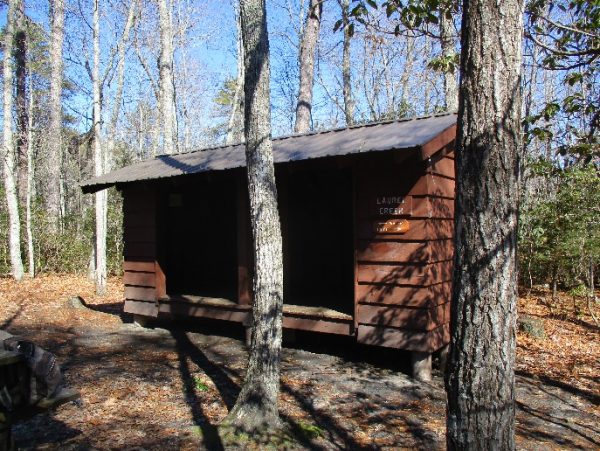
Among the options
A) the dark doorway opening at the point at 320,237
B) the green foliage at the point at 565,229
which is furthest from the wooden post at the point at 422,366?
the green foliage at the point at 565,229

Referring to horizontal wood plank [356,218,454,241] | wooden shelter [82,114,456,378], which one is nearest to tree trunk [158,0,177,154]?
wooden shelter [82,114,456,378]

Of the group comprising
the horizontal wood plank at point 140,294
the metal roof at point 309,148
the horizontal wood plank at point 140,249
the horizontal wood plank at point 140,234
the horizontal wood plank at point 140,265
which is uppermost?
the metal roof at point 309,148

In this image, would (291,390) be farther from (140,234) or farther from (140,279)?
(140,234)

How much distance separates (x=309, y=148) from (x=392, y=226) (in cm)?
146

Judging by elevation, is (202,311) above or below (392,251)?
below

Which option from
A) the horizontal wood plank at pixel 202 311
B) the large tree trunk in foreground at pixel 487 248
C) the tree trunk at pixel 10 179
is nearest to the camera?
the large tree trunk in foreground at pixel 487 248

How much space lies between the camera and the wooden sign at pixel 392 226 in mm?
5617

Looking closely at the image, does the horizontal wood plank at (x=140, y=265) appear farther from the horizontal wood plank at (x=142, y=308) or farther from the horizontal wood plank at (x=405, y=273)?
the horizontal wood plank at (x=405, y=273)

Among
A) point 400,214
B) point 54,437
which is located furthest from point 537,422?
point 54,437

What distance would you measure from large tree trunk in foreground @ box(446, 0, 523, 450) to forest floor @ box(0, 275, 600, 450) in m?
1.97

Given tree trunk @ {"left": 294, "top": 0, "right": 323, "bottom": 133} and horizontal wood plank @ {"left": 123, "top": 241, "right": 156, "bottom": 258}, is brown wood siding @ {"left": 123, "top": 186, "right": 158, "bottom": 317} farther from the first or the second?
tree trunk @ {"left": 294, "top": 0, "right": 323, "bottom": 133}

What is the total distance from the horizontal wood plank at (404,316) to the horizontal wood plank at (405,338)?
2.4 inches

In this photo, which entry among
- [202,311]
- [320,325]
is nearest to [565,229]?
[320,325]

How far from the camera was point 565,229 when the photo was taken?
890 centimetres
